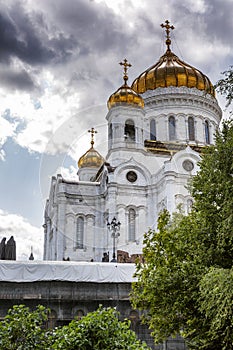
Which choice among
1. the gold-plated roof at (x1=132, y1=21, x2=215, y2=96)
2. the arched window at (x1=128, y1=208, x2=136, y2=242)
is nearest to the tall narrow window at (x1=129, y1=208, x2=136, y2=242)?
the arched window at (x1=128, y1=208, x2=136, y2=242)

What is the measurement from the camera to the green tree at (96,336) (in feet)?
20.5

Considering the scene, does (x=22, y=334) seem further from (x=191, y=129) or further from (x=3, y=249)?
(x=191, y=129)

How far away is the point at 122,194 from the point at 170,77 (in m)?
14.9

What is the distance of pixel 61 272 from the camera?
61.6 ft

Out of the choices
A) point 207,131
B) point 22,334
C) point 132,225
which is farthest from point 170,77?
point 22,334

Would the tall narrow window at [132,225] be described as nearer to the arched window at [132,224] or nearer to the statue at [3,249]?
the arched window at [132,224]

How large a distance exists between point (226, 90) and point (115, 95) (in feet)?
96.2

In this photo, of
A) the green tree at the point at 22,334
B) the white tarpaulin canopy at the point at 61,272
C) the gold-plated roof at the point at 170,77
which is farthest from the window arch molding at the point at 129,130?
the green tree at the point at 22,334

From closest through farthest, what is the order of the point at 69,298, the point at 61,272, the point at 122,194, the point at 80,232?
the point at 69,298 → the point at 61,272 → the point at 122,194 → the point at 80,232

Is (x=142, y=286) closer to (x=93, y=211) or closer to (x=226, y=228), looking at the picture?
(x=226, y=228)

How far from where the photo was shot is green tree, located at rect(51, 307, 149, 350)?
626 centimetres

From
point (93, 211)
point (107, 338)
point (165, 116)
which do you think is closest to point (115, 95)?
point (165, 116)

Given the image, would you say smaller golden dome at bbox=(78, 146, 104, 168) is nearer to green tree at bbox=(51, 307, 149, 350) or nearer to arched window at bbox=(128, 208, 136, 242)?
arched window at bbox=(128, 208, 136, 242)

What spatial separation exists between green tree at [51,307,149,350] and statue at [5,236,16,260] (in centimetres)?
1708
